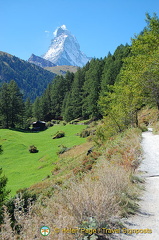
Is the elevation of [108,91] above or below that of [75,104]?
above

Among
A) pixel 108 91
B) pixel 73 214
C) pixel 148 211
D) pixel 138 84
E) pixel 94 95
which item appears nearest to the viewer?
pixel 73 214

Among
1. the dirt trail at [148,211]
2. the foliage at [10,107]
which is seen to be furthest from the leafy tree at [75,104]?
the dirt trail at [148,211]

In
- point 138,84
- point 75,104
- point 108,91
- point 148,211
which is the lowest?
point 148,211

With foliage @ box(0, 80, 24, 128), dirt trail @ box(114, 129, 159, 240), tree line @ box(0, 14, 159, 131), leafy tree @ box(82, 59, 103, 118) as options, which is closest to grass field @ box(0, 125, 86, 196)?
tree line @ box(0, 14, 159, 131)

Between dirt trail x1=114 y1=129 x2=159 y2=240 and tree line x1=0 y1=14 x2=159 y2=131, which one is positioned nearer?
dirt trail x1=114 y1=129 x2=159 y2=240

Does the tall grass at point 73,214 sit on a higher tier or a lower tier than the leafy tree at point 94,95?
lower

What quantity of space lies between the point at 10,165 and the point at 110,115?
787 inches

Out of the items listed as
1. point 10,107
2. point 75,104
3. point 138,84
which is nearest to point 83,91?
point 75,104

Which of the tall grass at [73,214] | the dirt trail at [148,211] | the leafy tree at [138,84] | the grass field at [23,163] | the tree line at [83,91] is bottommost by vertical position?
the grass field at [23,163]

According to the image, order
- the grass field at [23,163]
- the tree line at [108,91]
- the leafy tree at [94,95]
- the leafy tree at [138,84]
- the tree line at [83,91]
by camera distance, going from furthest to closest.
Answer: the leafy tree at [94,95], the tree line at [83,91], the grass field at [23,163], the tree line at [108,91], the leafy tree at [138,84]

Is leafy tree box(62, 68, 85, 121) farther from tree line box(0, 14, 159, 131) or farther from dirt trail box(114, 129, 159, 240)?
dirt trail box(114, 129, 159, 240)

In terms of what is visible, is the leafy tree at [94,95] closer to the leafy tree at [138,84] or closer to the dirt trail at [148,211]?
the leafy tree at [138,84]

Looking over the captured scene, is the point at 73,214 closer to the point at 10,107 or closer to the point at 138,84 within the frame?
the point at 138,84

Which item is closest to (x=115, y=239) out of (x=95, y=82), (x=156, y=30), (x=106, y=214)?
(x=106, y=214)
